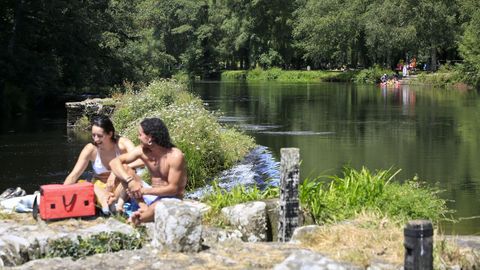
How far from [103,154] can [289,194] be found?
2.38 metres

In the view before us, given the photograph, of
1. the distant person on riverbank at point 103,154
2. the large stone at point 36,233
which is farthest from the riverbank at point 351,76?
the large stone at point 36,233

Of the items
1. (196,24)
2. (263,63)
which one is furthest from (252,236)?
(196,24)

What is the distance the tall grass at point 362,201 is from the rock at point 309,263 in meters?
2.68

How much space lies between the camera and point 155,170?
825cm

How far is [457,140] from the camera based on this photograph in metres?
24.8

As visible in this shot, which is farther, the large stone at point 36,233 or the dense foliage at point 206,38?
the dense foliage at point 206,38

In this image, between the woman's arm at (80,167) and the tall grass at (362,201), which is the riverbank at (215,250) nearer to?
the woman's arm at (80,167)

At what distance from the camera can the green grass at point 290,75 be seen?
2999 inches

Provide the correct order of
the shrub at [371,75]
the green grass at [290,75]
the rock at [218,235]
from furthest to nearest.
Answer: the green grass at [290,75], the shrub at [371,75], the rock at [218,235]

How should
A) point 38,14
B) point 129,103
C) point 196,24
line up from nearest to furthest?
point 129,103
point 38,14
point 196,24

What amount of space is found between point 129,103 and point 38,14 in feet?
55.8

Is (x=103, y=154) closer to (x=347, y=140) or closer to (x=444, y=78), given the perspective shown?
(x=347, y=140)

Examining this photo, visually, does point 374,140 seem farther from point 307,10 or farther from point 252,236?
point 307,10

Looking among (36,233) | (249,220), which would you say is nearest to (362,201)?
(249,220)
